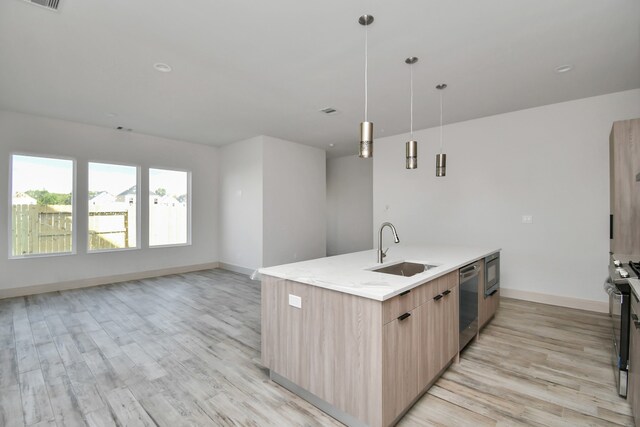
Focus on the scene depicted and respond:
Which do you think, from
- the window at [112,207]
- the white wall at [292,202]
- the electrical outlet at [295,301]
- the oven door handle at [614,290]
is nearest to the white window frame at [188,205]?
the window at [112,207]

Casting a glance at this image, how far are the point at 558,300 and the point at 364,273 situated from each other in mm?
3744

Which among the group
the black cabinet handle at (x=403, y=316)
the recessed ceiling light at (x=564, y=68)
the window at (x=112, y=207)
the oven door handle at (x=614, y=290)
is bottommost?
the black cabinet handle at (x=403, y=316)

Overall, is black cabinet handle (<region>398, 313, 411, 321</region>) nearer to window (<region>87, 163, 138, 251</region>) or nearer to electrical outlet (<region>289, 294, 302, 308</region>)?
electrical outlet (<region>289, 294, 302, 308</region>)

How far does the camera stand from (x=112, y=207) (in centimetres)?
569

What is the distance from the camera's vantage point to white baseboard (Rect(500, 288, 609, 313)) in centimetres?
390

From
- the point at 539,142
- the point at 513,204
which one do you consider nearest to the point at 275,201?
the point at 513,204

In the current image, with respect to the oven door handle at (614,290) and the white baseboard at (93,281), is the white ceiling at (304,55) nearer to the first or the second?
the oven door handle at (614,290)

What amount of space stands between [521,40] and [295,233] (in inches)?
196

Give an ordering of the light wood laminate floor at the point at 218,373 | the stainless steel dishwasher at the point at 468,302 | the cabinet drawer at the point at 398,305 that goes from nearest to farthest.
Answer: the cabinet drawer at the point at 398,305 < the light wood laminate floor at the point at 218,373 < the stainless steel dishwasher at the point at 468,302

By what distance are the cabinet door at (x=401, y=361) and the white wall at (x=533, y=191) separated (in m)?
3.43

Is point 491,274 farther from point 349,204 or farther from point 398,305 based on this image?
point 349,204

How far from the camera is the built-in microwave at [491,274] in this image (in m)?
3.14

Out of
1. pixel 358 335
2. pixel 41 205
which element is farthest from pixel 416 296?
pixel 41 205

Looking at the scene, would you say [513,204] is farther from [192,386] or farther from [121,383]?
[121,383]
